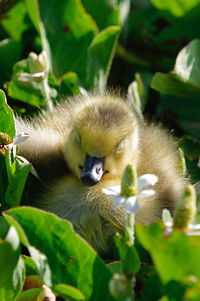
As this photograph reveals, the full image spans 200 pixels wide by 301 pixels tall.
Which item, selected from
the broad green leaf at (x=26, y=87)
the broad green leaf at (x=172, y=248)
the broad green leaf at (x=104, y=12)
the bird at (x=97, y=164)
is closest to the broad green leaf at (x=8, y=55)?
the broad green leaf at (x=26, y=87)

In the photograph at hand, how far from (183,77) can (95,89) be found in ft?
0.89

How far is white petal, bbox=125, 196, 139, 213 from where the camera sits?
3.58 feet

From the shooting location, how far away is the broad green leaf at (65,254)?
116cm

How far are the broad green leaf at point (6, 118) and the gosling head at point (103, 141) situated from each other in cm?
15

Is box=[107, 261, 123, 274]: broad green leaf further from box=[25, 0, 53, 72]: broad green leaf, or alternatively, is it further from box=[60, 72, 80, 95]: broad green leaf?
box=[25, 0, 53, 72]: broad green leaf

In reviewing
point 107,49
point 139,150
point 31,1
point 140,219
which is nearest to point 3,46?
point 31,1

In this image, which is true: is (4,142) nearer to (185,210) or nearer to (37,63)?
(37,63)


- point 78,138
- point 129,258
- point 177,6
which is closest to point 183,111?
point 177,6

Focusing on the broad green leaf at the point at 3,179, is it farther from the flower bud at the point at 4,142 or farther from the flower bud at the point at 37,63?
the flower bud at the point at 37,63

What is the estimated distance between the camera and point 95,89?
1907 mm

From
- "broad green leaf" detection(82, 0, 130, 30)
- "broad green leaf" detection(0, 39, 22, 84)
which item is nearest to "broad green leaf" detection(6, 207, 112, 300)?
"broad green leaf" detection(0, 39, 22, 84)

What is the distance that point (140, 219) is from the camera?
138 centimetres

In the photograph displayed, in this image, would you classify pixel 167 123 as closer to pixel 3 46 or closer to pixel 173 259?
pixel 3 46

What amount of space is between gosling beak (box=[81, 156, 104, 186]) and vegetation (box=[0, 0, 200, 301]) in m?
0.12
